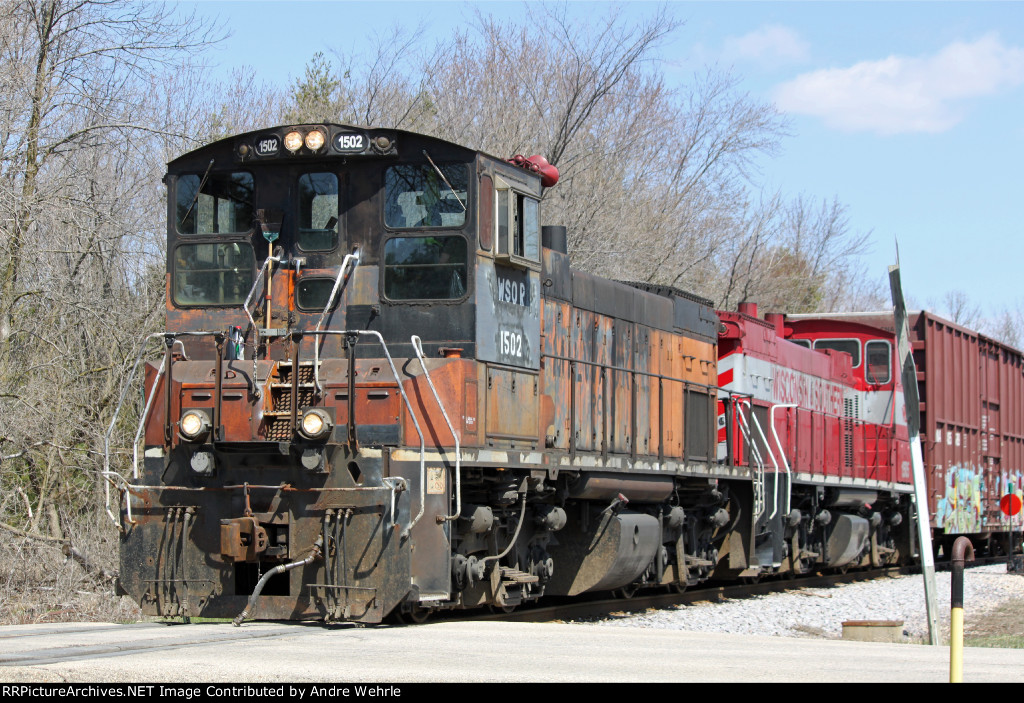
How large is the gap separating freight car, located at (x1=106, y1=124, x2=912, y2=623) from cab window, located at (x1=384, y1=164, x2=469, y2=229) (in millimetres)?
18

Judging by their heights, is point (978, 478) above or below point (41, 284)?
below

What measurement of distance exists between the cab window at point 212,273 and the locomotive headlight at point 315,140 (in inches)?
41.3

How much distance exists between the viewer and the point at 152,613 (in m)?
9.46

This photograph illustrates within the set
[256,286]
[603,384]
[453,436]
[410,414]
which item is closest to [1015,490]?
[603,384]

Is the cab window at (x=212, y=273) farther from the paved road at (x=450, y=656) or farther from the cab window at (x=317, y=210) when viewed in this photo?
the paved road at (x=450, y=656)

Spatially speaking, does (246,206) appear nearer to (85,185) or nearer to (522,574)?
(522,574)

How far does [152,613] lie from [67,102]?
27.3ft

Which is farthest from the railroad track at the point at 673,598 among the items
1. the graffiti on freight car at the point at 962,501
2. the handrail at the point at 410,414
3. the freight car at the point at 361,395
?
the handrail at the point at 410,414

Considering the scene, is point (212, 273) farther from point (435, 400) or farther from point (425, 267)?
point (435, 400)

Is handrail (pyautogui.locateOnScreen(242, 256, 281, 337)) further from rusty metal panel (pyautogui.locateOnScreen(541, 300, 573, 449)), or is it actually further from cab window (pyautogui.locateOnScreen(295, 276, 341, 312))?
rusty metal panel (pyautogui.locateOnScreen(541, 300, 573, 449))

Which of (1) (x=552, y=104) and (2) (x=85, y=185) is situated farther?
(1) (x=552, y=104)

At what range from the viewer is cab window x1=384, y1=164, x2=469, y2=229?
974 cm

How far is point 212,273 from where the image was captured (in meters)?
10.3
